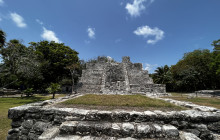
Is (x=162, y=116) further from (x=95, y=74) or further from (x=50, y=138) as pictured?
(x=95, y=74)

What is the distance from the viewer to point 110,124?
237 cm

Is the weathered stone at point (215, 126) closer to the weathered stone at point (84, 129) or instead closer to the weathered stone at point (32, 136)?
the weathered stone at point (84, 129)

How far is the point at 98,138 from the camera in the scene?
2105mm

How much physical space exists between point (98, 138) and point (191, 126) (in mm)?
2672

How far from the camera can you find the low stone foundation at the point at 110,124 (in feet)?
7.23

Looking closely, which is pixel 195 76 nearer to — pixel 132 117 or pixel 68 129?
pixel 132 117

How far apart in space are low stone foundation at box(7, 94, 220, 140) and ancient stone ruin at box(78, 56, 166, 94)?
29.4 feet

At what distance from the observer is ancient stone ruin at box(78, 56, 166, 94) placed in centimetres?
1229

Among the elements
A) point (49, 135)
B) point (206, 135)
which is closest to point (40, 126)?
point (49, 135)

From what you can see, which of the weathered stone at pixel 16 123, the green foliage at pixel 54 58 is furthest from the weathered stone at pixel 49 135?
the green foliage at pixel 54 58

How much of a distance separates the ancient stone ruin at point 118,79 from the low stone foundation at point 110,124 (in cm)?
896

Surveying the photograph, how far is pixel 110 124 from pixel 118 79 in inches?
491

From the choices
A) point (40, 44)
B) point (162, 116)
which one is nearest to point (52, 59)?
point (40, 44)

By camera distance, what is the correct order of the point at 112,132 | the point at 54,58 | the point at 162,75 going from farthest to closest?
1. the point at 162,75
2. the point at 54,58
3. the point at 112,132
